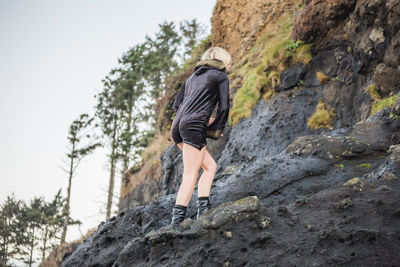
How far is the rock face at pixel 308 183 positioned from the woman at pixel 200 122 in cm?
42

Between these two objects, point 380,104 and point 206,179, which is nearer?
point 206,179

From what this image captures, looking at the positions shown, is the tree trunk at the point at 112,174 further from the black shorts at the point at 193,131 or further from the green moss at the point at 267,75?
the black shorts at the point at 193,131

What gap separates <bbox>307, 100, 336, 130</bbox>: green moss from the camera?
7.91 meters

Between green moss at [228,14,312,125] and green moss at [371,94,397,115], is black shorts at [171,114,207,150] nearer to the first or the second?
green moss at [371,94,397,115]

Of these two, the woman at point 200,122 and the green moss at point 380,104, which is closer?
the woman at point 200,122

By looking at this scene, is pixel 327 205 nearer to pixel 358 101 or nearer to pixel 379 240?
pixel 379 240

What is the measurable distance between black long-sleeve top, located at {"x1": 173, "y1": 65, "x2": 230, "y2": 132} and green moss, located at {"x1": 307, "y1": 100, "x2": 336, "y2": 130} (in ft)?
15.2

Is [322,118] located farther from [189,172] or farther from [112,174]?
[112,174]

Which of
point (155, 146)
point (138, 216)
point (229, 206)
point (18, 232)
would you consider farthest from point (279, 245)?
point (18, 232)

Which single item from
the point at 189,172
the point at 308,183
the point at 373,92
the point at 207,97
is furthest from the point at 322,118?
the point at 189,172

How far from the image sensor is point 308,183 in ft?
15.7

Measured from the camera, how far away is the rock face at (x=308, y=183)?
2.73m

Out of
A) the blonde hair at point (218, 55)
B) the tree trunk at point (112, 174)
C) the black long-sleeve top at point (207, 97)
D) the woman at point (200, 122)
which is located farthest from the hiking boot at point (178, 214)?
the tree trunk at point (112, 174)

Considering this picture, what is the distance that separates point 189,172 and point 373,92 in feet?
16.9
